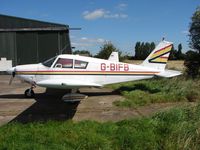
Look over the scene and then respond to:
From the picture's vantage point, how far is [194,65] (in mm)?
23031

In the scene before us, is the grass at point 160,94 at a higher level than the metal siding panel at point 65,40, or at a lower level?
lower

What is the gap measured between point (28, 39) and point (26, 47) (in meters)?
0.76

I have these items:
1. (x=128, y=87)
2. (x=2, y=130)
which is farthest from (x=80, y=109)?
(x=128, y=87)

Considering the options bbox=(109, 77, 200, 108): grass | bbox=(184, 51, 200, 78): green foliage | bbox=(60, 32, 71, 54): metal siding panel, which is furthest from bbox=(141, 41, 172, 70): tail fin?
bbox=(60, 32, 71, 54): metal siding panel

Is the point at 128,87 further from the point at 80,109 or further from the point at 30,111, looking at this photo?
the point at 30,111

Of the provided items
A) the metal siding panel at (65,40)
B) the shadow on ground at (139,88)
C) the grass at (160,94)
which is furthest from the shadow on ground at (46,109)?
the metal siding panel at (65,40)

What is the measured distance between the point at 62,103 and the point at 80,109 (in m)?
1.42

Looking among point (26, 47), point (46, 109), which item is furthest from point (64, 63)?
point (26, 47)

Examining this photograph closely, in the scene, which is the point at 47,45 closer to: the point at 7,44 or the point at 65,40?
the point at 65,40

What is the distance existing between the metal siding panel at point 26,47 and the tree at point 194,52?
13864mm

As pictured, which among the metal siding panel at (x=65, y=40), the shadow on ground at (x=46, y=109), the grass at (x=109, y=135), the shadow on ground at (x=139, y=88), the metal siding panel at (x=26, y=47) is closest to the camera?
the grass at (x=109, y=135)

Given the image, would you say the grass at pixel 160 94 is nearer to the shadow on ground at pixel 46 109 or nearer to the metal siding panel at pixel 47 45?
the shadow on ground at pixel 46 109

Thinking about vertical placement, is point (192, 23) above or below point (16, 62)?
above

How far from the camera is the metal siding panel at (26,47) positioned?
29.0 m
